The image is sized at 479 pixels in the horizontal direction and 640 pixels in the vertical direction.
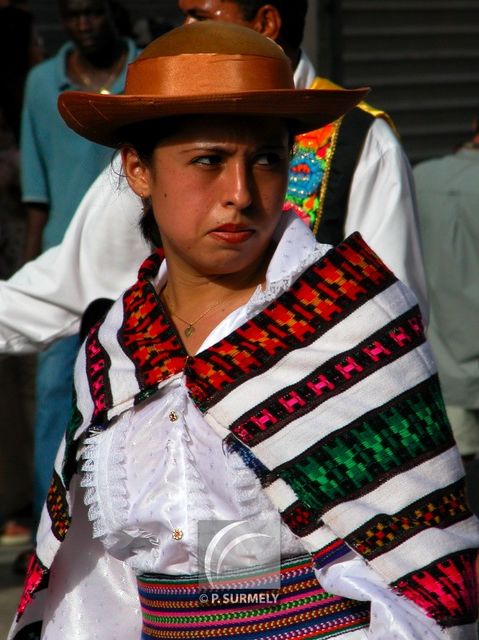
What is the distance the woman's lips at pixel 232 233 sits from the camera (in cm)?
262

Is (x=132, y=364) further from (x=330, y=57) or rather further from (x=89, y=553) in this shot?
(x=330, y=57)

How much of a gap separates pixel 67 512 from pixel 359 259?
0.81m

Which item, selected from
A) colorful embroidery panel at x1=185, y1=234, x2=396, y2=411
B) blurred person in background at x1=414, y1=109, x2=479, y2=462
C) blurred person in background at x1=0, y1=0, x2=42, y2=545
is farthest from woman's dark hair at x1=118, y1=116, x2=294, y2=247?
blurred person in background at x1=0, y1=0, x2=42, y2=545

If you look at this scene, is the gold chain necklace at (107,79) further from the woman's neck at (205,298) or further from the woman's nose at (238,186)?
the woman's nose at (238,186)

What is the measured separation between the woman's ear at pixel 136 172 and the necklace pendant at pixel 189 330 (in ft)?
0.91

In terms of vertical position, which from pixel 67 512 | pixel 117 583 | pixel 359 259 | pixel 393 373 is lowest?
pixel 117 583

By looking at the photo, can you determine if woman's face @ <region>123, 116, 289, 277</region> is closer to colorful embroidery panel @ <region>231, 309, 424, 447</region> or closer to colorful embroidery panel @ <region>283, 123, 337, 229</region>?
colorful embroidery panel @ <region>231, 309, 424, 447</region>

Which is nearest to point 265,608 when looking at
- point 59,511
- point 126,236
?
point 59,511

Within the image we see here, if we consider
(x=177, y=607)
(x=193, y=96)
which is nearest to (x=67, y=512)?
(x=177, y=607)

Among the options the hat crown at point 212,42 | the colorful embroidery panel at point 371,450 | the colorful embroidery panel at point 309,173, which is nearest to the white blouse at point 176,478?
the colorful embroidery panel at point 371,450

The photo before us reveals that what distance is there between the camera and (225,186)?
2.62 m

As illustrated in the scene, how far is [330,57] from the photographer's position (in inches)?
345

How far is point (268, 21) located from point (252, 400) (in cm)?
169

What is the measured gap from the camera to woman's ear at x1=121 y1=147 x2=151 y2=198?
113 inches
